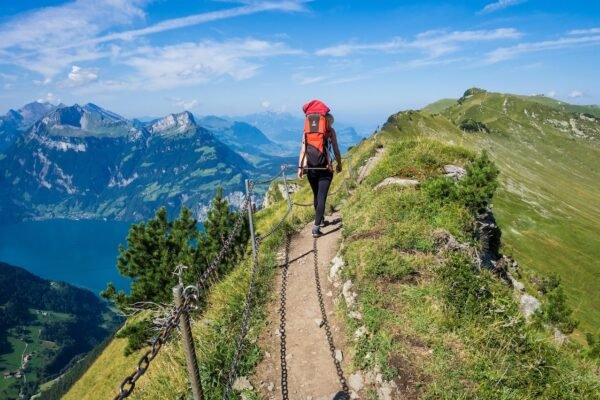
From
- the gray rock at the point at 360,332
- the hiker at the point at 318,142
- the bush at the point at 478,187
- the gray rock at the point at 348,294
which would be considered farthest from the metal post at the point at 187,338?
the bush at the point at 478,187

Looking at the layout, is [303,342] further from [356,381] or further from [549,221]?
[549,221]

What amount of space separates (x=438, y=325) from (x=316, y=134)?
6424mm

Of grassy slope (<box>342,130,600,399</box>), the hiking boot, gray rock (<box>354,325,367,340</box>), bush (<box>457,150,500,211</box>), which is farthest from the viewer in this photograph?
the hiking boot

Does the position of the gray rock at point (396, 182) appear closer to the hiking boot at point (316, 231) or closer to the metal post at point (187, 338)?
the hiking boot at point (316, 231)

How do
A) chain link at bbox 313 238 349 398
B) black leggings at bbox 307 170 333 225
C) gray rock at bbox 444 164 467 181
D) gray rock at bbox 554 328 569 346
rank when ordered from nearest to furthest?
chain link at bbox 313 238 349 398, gray rock at bbox 554 328 569 346, black leggings at bbox 307 170 333 225, gray rock at bbox 444 164 467 181

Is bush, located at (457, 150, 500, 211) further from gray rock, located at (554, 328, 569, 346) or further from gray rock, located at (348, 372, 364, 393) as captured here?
gray rock, located at (348, 372, 364, 393)

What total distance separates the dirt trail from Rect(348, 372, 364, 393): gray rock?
23 cm

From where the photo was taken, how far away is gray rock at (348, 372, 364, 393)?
6.96 m

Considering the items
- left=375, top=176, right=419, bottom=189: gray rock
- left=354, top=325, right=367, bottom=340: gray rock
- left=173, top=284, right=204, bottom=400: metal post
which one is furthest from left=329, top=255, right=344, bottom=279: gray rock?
left=173, top=284, right=204, bottom=400: metal post

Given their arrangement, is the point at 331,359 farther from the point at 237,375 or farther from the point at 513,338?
the point at 513,338

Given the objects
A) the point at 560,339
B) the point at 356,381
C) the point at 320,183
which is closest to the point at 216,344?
the point at 356,381

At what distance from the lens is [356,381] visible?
7.09 metres

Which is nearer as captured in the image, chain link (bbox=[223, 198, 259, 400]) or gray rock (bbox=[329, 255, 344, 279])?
chain link (bbox=[223, 198, 259, 400])

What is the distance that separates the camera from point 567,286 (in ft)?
232
